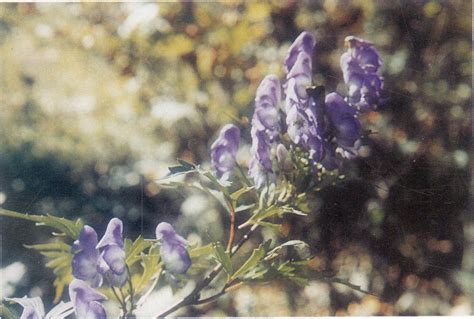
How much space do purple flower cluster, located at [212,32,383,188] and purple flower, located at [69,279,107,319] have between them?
0.24 meters

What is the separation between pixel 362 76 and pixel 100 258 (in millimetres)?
420

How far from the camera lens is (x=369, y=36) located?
120cm

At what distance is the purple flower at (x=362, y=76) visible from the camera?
2.64ft

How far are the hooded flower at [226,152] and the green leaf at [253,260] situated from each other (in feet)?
0.38

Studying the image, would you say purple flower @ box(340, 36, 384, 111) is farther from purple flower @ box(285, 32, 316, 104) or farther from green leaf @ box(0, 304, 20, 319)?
green leaf @ box(0, 304, 20, 319)

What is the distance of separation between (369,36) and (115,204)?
0.60m

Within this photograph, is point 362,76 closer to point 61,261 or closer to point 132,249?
point 132,249

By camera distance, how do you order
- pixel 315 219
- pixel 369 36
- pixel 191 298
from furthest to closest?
pixel 369 36, pixel 315 219, pixel 191 298

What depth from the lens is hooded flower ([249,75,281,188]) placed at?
0.79 meters

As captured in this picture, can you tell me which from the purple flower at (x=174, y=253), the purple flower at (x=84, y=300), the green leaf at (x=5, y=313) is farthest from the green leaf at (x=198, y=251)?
the green leaf at (x=5, y=313)

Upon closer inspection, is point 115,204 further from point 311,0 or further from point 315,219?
point 311,0

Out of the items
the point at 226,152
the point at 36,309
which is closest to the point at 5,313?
Result: the point at 36,309

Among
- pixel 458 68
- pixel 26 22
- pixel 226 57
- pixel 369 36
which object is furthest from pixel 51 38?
pixel 458 68

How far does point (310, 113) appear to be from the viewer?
2.50ft
